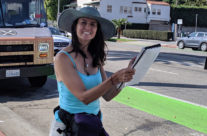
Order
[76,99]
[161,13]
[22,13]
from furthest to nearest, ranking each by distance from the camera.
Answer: [161,13], [22,13], [76,99]

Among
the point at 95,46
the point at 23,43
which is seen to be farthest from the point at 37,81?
the point at 95,46

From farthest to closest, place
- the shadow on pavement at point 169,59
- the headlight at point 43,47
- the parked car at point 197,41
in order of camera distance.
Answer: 1. the parked car at point 197,41
2. the shadow on pavement at point 169,59
3. the headlight at point 43,47

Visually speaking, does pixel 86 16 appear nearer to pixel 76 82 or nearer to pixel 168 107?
pixel 76 82

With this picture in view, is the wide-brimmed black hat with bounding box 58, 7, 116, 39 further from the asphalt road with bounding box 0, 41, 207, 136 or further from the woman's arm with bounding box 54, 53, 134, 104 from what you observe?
the asphalt road with bounding box 0, 41, 207, 136

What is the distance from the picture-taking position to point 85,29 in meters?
2.42

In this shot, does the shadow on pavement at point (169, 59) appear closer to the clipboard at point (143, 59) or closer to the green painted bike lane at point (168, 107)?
the green painted bike lane at point (168, 107)

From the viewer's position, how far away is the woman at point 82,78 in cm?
219

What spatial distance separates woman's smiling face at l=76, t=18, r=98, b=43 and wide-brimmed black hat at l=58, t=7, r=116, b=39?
5 centimetres

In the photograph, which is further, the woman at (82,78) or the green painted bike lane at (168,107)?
the green painted bike lane at (168,107)

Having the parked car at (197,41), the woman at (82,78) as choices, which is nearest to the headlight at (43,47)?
the woman at (82,78)

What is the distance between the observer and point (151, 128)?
5.63 m

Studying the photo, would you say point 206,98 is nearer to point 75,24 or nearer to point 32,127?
point 32,127

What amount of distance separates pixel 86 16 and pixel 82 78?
0.48 m

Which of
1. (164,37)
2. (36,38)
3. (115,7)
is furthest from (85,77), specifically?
(115,7)
